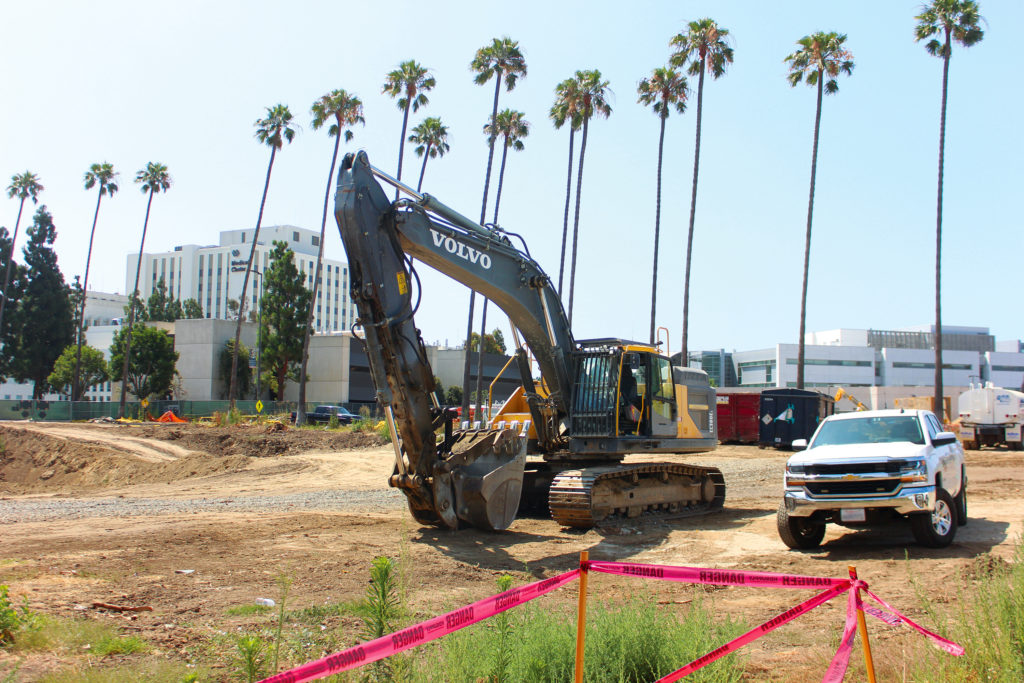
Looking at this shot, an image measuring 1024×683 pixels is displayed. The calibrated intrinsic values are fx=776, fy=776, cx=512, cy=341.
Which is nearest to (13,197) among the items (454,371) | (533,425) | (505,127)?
(454,371)

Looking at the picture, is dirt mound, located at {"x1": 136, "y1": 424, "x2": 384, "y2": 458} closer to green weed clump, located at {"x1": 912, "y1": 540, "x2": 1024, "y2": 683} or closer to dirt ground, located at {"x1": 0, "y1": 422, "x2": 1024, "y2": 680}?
dirt ground, located at {"x1": 0, "y1": 422, "x2": 1024, "y2": 680}

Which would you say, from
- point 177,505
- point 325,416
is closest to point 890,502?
point 177,505

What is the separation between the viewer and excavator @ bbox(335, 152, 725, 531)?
10508 mm

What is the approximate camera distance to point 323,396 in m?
65.7

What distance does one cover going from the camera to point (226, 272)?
158 m

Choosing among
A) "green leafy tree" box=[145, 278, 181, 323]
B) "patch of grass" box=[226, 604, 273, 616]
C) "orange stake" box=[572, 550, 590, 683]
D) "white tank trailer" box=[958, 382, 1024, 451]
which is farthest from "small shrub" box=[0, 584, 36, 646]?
"green leafy tree" box=[145, 278, 181, 323]

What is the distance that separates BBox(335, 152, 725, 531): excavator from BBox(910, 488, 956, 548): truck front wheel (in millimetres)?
4619

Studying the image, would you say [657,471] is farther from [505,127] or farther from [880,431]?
[505,127]

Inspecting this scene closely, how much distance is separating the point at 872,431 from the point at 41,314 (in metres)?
72.8

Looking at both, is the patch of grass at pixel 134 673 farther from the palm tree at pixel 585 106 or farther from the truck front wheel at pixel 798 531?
the palm tree at pixel 585 106

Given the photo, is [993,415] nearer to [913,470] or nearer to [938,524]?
[938,524]

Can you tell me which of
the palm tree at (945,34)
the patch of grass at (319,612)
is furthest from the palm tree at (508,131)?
the patch of grass at (319,612)

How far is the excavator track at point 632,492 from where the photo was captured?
12547 mm

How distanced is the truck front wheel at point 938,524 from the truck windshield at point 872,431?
88 cm
